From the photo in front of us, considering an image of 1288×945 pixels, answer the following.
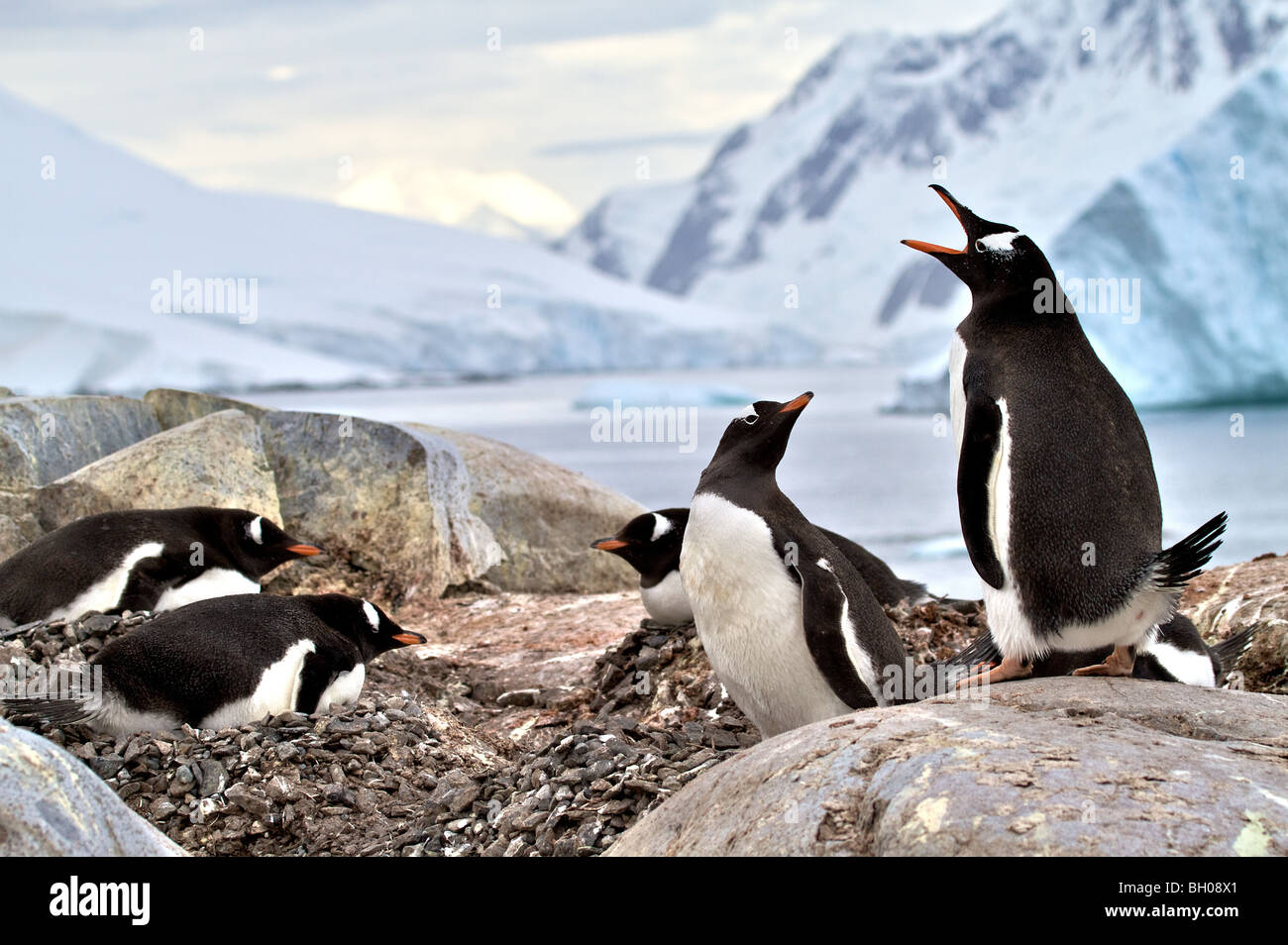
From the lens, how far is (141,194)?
46500mm

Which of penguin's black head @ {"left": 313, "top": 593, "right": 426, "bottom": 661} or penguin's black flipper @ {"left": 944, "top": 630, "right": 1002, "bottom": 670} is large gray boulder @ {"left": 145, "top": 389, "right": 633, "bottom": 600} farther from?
penguin's black flipper @ {"left": 944, "top": 630, "right": 1002, "bottom": 670}

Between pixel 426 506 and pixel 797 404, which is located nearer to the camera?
pixel 797 404

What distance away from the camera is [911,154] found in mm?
149000

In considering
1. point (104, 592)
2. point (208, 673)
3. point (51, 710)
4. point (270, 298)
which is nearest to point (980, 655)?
point (208, 673)

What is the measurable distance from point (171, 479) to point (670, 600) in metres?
2.88

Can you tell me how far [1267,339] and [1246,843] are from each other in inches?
776

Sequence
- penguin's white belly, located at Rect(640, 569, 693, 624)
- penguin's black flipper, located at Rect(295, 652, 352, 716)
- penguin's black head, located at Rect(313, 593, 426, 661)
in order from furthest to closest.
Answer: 1. penguin's white belly, located at Rect(640, 569, 693, 624)
2. penguin's black head, located at Rect(313, 593, 426, 661)
3. penguin's black flipper, located at Rect(295, 652, 352, 716)

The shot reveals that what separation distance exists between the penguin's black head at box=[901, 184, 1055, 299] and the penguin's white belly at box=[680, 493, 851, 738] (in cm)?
81

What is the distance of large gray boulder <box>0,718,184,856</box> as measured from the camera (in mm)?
2088

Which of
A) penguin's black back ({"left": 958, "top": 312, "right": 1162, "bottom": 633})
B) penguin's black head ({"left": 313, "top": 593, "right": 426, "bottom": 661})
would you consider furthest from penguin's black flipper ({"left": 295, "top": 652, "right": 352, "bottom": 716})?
penguin's black back ({"left": 958, "top": 312, "right": 1162, "bottom": 633})

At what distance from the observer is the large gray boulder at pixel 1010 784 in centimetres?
199

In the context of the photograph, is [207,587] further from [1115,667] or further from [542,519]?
[1115,667]

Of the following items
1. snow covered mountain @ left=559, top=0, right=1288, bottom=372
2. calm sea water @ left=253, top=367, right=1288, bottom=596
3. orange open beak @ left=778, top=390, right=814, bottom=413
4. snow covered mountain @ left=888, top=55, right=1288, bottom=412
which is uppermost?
snow covered mountain @ left=559, top=0, right=1288, bottom=372
